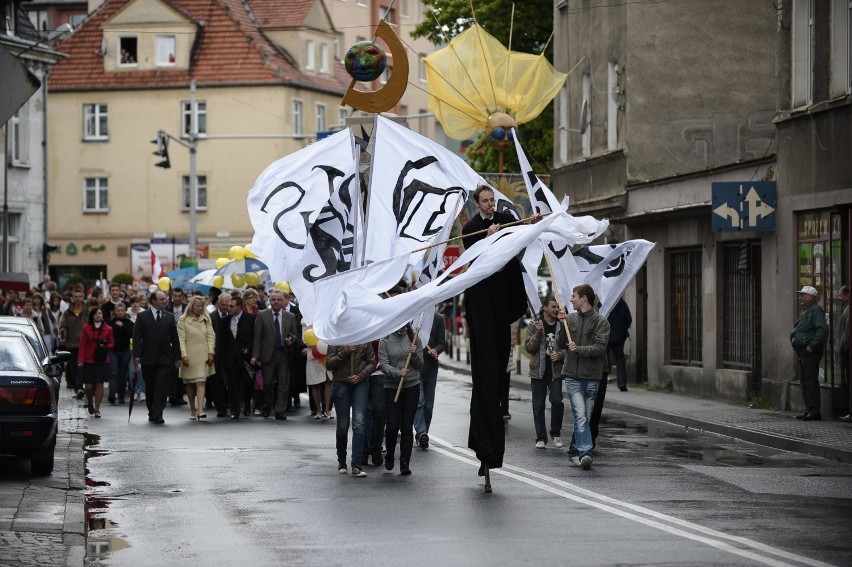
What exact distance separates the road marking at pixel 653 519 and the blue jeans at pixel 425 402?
1996mm

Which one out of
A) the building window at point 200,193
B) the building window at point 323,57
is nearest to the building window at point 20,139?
the building window at point 200,193

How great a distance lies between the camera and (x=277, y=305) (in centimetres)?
2434

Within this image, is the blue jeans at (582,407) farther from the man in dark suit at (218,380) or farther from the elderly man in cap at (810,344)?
the man in dark suit at (218,380)

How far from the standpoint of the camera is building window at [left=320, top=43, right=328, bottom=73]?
7231cm

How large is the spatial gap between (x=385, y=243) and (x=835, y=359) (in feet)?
29.8

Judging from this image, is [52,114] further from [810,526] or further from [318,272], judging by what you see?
[810,526]

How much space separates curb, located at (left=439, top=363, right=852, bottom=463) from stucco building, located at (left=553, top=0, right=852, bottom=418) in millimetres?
1944

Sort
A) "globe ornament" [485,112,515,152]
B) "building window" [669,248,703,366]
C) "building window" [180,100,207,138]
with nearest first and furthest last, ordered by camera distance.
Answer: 1. "globe ornament" [485,112,515,152]
2. "building window" [669,248,703,366]
3. "building window" [180,100,207,138]

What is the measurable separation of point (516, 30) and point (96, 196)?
28.6m

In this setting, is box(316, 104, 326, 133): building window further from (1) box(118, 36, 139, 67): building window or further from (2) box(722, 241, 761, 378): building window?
(2) box(722, 241, 761, 378): building window

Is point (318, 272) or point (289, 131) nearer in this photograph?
point (318, 272)

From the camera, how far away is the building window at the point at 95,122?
69.4 m

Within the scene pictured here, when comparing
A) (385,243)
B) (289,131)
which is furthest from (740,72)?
(289,131)

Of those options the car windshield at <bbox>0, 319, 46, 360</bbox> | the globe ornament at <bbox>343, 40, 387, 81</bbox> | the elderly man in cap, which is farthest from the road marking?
the elderly man in cap
